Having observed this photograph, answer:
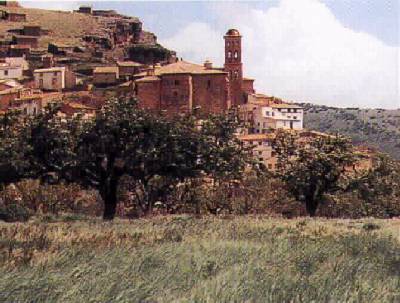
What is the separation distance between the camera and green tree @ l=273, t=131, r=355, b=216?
34.6 m

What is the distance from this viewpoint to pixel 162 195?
39.6 meters

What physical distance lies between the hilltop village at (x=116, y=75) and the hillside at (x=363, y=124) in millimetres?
13704

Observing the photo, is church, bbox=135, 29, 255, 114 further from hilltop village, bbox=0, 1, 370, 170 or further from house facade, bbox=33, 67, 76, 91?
house facade, bbox=33, 67, 76, 91

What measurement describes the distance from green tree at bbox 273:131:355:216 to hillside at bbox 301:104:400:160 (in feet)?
213

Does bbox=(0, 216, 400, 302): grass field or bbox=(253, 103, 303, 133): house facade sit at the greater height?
bbox=(253, 103, 303, 133): house facade

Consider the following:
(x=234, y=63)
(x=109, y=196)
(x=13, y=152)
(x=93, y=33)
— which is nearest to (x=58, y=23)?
(x=93, y=33)

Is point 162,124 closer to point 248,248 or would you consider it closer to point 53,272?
point 248,248

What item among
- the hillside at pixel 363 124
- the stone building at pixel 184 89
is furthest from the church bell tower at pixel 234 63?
the hillside at pixel 363 124

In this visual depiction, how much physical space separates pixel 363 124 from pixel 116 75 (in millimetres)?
55512

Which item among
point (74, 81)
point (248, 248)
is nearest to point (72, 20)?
point (74, 81)

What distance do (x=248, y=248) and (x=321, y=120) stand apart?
456 ft

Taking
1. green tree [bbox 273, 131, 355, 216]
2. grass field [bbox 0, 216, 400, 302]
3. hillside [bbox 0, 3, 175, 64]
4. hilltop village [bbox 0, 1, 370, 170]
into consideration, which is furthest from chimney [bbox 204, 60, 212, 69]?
grass field [bbox 0, 216, 400, 302]

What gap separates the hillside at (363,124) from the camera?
111125mm

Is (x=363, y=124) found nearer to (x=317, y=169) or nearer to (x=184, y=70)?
(x=184, y=70)
